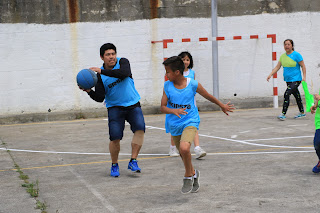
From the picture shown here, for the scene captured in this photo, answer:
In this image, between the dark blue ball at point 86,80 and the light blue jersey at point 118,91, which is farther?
the light blue jersey at point 118,91

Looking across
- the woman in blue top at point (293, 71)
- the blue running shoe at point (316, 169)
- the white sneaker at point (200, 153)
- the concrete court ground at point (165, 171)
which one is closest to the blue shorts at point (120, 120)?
the concrete court ground at point (165, 171)

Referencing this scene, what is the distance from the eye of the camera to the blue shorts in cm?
757

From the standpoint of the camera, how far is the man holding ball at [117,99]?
296 inches

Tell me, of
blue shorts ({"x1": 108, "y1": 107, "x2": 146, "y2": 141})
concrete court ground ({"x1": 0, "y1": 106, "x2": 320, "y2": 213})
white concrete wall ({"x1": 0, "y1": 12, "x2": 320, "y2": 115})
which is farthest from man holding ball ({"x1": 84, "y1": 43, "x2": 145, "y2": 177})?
white concrete wall ({"x1": 0, "y1": 12, "x2": 320, "y2": 115})

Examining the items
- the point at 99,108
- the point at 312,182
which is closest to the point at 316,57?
the point at 99,108

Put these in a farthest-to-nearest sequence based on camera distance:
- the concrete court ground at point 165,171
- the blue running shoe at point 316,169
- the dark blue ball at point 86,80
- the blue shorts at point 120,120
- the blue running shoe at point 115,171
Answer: the blue shorts at point 120,120 → the blue running shoe at point 115,171 → the dark blue ball at point 86,80 → the blue running shoe at point 316,169 → the concrete court ground at point 165,171

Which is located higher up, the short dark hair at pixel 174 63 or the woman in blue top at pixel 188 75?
the short dark hair at pixel 174 63

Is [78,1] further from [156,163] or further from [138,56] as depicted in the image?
[156,163]

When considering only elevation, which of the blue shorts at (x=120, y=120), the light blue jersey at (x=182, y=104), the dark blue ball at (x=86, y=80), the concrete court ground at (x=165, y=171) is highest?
the dark blue ball at (x=86, y=80)

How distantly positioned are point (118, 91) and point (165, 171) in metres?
1.23

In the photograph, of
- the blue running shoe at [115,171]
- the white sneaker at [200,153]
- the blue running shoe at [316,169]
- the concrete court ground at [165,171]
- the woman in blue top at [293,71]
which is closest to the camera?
the concrete court ground at [165,171]

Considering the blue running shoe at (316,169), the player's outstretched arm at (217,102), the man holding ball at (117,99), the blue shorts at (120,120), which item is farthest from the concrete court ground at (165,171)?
the player's outstretched arm at (217,102)

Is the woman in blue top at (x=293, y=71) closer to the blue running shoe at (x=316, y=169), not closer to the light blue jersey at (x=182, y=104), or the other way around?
the blue running shoe at (x=316, y=169)

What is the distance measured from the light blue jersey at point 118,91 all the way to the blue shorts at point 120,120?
0.31ft
